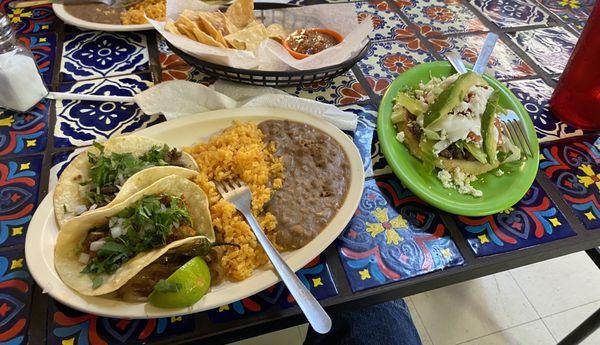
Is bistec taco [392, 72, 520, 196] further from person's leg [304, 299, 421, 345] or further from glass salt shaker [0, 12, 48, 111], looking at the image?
glass salt shaker [0, 12, 48, 111]

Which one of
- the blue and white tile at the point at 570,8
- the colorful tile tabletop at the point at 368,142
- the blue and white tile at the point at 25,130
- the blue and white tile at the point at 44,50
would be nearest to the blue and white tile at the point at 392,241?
the colorful tile tabletop at the point at 368,142

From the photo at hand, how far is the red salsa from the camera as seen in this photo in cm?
168

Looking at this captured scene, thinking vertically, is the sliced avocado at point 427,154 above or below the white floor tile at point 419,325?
above

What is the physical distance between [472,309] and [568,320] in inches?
19.6

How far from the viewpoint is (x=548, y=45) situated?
6.61ft

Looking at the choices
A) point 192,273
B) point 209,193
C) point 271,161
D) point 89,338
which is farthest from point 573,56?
Answer: point 89,338

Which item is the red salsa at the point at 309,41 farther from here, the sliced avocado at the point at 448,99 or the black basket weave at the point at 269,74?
the sliced avocado at the point at 448,99

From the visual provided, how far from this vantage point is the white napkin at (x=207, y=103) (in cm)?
150

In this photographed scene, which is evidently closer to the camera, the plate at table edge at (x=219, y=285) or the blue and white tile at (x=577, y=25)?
the plate at table edge at (x=219, y=285)

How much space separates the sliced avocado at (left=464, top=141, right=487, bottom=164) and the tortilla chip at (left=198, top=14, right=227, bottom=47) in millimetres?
882

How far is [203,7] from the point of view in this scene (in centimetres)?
184

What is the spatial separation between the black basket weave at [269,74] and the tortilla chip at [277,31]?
0.87ft

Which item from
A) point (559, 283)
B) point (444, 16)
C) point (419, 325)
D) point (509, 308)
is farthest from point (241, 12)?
point (559, 283)

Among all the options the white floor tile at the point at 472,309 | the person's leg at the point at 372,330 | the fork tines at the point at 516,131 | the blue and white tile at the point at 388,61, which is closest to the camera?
the fork tines at the point at 516,131
